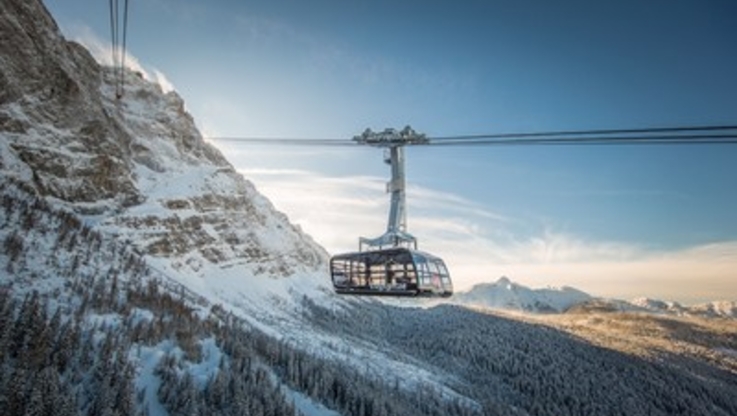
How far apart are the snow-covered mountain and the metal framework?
1564cm

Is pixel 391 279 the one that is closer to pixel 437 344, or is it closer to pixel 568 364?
pixel 437 344

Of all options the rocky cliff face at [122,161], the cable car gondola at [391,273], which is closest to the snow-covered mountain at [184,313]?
the rocky cliff face at [122,161]

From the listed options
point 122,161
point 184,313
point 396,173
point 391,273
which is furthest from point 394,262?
point 122,161

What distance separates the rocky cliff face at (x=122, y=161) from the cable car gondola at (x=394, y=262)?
147 ft

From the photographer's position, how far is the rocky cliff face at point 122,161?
8175 centimetres

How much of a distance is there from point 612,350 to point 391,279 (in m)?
160

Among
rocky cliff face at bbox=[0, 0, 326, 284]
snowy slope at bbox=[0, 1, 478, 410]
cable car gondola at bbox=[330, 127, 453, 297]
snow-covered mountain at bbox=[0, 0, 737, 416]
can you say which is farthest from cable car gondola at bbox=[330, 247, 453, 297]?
rocky cliff face at bbox=[0, 0, 326, 284]

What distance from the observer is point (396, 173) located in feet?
58.2

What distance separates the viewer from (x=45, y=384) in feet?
60.9

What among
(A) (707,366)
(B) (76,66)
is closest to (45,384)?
(B) (76,66)

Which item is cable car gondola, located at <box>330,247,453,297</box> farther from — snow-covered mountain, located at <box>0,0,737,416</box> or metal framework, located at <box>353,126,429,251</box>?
snow-covered mountain, located at <box>0,0,737,416</box>

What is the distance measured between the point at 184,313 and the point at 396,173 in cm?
3259

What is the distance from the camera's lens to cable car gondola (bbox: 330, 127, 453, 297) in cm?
1755

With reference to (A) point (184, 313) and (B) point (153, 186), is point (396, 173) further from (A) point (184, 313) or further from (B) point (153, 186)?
(B) point (153, 186)
